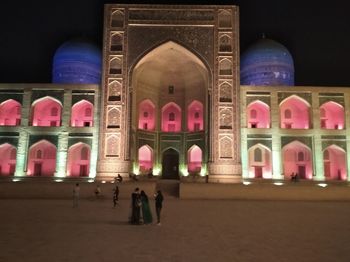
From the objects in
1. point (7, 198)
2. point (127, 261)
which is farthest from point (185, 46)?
point (127, 261)

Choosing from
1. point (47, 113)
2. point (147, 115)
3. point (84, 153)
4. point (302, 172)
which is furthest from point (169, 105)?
point (302, 172)

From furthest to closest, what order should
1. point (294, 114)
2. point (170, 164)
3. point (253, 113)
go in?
point (170, 164) → point (294, 114) → point (253, 113)

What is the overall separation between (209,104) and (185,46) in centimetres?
401

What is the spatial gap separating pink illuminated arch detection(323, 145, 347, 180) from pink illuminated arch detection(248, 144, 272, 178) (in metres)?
4.00

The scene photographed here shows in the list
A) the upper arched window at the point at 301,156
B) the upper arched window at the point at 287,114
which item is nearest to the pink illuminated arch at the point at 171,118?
the upper arched window at the point at 287,114

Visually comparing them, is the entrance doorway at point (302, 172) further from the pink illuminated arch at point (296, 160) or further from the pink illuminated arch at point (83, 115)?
the pink illuminated arch at point (83, 115)

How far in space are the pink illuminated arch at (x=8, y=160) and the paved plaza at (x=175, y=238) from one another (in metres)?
15.0

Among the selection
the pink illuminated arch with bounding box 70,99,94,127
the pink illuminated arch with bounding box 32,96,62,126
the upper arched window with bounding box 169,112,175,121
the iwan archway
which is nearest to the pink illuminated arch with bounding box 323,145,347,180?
the iwan archway

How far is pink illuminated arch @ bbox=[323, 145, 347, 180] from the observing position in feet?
77.5

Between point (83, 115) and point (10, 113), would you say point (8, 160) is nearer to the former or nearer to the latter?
point (10, 113)

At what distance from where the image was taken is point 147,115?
26281mm

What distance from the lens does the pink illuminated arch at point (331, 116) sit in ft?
79.8

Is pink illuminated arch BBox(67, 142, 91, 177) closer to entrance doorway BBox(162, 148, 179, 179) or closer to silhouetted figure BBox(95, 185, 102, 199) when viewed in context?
entrance doorway BBox(162, 148, 179, 179)

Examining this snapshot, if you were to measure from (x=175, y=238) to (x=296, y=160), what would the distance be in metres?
19.3
